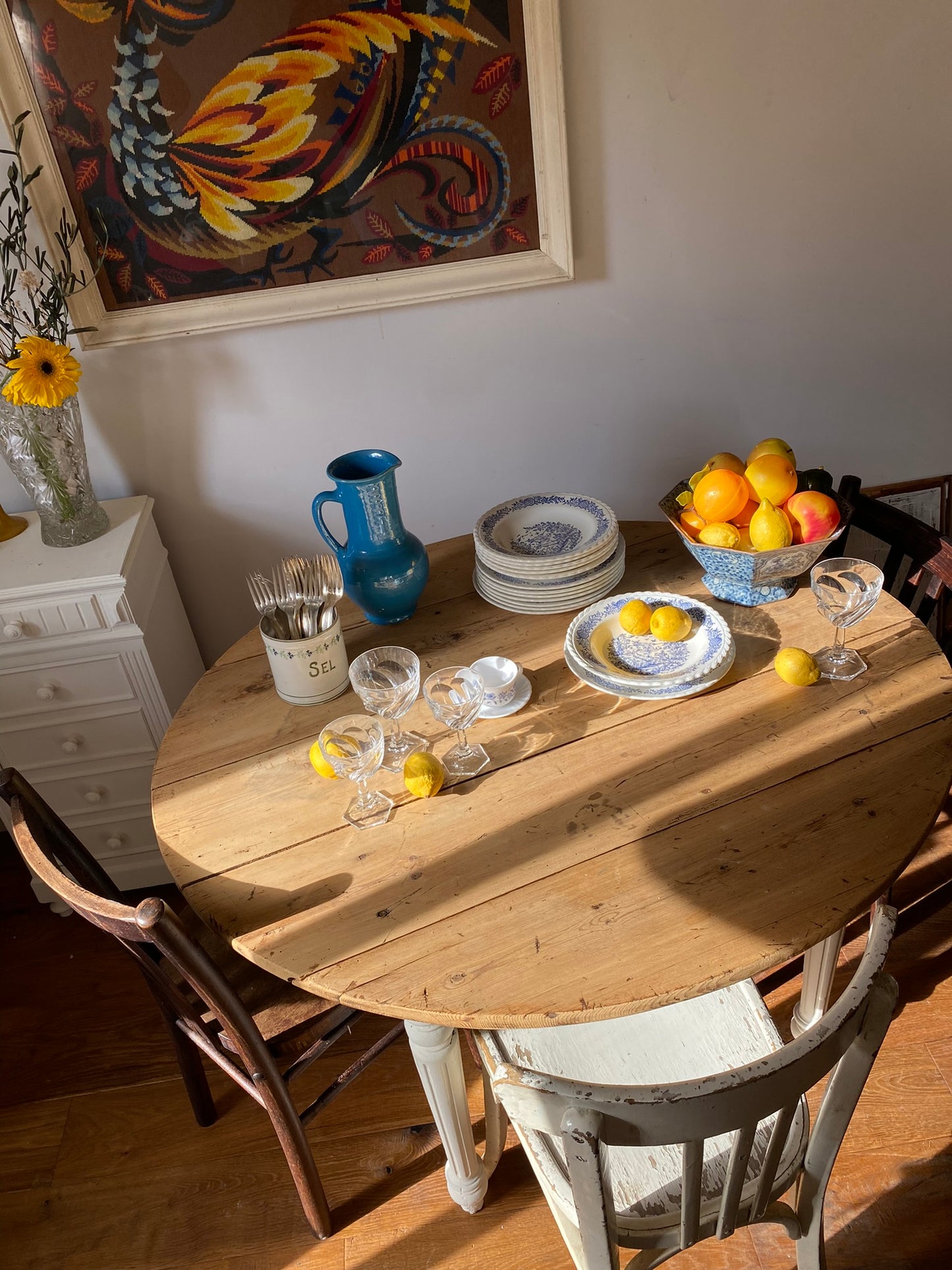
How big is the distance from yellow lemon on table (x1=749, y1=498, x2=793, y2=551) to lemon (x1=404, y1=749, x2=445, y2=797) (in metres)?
0.63

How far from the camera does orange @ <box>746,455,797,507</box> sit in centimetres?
146

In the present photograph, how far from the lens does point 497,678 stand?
1.41 metres

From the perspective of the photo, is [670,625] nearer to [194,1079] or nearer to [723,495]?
[723,495]

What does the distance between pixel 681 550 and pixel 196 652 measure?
117 centimetres

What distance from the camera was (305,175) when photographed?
1.71 m

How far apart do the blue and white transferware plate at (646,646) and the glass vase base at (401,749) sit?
0.92 ft

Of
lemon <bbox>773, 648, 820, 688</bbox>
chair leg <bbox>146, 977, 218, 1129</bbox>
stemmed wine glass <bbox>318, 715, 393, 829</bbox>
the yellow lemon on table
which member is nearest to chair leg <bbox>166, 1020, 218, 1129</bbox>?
chair leg <bbox>146, 977, 218, 1129</bbox>

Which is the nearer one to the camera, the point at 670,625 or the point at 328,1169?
the point at 670,625

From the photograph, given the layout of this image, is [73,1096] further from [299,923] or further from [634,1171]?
[634,1171]

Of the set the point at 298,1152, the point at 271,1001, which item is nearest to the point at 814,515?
the point at 271,1001

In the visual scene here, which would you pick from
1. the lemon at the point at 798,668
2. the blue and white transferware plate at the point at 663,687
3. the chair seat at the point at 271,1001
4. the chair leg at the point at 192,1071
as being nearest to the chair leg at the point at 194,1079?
the chair leg at the point at 192,1071

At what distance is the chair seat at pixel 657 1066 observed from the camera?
107cm

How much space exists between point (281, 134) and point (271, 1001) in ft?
4.89

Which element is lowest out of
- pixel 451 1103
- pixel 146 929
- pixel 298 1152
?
pixel 298 1152
